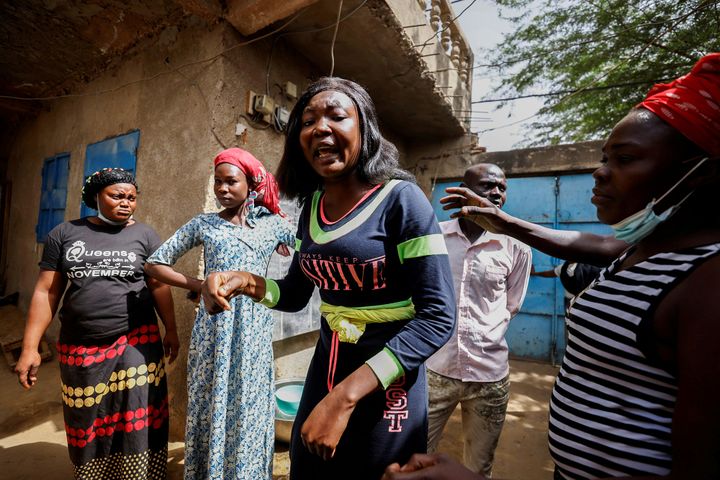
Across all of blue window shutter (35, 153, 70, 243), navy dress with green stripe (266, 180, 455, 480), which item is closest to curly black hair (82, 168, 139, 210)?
navy dress with green stripe (266, 180, 455, 480)

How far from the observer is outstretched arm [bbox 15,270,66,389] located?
217 centimetres

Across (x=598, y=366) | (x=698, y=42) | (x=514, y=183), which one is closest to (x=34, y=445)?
(x=598, y=366)

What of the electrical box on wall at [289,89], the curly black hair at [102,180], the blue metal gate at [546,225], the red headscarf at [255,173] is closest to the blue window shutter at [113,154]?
the curly black hair at [102,180]

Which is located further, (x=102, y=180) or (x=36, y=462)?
(x=36, y=462)

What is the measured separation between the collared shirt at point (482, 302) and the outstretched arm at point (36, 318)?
245 centimetres

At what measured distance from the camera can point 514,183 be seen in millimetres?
5887

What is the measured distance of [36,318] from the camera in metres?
2.21

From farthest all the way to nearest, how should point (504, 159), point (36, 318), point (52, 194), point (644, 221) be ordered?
point (504, 159) < point (52, 194) < point (36, 318) < point (644, 221)

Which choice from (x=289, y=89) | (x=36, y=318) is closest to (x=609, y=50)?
(x=289, y=89)

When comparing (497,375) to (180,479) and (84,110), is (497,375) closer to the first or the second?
(180,479)

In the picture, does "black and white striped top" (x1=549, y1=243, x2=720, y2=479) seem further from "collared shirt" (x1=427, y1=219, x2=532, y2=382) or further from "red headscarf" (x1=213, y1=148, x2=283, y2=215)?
"red headscarf" (x1=213, y1=148, x2=283, y2=215)

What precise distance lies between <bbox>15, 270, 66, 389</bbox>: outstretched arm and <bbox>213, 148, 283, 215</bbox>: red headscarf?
4.18 ft

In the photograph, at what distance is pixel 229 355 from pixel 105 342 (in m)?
0.81

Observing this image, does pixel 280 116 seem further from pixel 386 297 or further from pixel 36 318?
pixel 386 297
